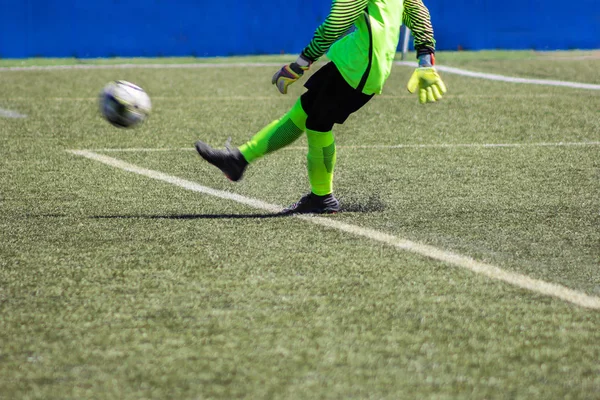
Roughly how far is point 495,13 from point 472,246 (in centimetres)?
1358

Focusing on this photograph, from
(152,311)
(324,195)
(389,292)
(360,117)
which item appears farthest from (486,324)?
(360,117)

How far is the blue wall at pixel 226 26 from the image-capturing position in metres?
16.6

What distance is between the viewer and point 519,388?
2891mm

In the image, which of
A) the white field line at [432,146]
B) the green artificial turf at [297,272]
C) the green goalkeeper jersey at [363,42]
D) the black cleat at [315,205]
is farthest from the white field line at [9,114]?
the green goalkeeper jersey at [363,42]

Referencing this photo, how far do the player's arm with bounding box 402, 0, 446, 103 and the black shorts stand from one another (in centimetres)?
43

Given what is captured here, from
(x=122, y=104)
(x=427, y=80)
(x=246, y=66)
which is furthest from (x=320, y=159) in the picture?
(x=246, y=66)

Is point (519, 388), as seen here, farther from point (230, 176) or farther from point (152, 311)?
point (230, 176)

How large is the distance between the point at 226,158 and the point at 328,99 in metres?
0.66

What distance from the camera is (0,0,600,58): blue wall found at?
16.6 meters

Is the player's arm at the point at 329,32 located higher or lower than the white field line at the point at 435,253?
higher

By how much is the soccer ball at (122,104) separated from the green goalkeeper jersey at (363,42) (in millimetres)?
1212

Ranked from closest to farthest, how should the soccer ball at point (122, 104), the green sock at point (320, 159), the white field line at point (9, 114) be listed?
the green sock at point (320, 159) → the soccer ball at point (122, 104) → the white field line at point (9, 114)

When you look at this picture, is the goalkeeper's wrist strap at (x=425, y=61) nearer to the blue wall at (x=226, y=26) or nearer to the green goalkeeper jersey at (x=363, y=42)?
the green goalkeeper jersey at (x=363, y=42)

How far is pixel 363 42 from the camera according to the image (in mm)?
5172
